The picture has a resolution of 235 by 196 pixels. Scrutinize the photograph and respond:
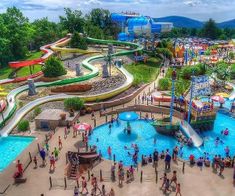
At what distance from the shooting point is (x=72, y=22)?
75688 millimetres

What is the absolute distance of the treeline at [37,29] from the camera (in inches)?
2403

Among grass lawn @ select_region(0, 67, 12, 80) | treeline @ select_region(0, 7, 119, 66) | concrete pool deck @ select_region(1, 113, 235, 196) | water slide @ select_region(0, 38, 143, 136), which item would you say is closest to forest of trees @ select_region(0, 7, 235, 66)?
treeline @ select_region(0, 7, 119, 66)

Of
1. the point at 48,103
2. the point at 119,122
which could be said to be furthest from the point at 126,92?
the point at 48,103

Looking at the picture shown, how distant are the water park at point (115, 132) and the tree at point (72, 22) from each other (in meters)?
27.2

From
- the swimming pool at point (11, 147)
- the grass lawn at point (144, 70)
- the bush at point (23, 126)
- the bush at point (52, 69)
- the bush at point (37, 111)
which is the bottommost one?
the swimming pool at point (11, 147)

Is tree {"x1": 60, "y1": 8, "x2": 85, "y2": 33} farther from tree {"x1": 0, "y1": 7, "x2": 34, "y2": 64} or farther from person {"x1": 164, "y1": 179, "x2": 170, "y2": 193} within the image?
person {"x1": 164, "y1": 179, "x2": 170, "y2": 193}

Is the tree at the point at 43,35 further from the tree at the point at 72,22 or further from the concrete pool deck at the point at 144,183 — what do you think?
the concrete pool deck at the point at 144,183

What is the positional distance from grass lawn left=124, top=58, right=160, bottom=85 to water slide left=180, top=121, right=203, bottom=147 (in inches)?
567

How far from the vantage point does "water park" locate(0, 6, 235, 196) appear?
851 inches

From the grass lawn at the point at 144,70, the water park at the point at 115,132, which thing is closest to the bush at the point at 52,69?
the water park at the point at 115,132

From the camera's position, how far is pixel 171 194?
20.1 meters

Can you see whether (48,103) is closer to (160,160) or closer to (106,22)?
(160,160)

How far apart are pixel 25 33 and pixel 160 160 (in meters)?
50.7

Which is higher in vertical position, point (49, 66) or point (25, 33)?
point (25, 33)
